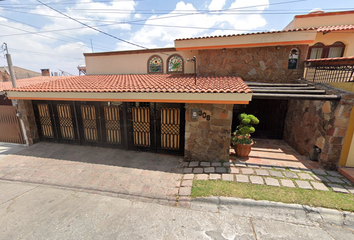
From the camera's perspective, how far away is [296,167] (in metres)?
4.94

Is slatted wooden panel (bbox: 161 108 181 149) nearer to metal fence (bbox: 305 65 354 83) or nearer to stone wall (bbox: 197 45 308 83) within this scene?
stone wall (bbox: 197 45 308 83)

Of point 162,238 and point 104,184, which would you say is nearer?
point 162,238

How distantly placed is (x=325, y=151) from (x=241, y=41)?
5469 millimetres

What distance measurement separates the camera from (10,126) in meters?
7.20

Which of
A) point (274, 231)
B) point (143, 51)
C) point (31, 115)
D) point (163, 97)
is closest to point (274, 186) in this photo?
point (274, 231)

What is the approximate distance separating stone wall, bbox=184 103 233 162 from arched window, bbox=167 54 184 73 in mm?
4693

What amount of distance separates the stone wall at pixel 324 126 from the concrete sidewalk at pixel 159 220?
7.69 feet

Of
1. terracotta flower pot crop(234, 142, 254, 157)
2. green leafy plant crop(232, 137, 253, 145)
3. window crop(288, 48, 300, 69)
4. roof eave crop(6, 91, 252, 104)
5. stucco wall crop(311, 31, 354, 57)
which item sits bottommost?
terracotta flower pot crop(234, 142, 254, 157)

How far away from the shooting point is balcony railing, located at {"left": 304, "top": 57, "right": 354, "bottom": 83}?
514 cm

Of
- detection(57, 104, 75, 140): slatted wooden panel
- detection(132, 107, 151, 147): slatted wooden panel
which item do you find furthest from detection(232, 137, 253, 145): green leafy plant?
detection(57, 104, 75, 140): slatted wooden panel

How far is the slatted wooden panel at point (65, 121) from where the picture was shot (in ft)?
22.7

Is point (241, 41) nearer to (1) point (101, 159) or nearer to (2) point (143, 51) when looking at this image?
(2) point (143, 51)

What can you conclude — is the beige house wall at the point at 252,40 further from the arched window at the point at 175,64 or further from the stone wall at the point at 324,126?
the stone wall at the point at 324,126

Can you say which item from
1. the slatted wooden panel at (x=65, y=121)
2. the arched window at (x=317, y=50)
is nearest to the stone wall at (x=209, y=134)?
the slatted wooden panel at (x=65, y=121)
